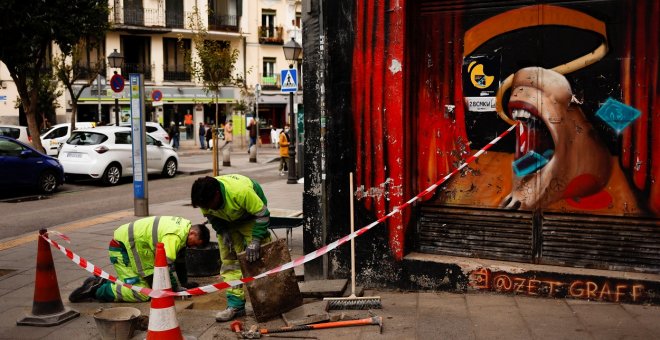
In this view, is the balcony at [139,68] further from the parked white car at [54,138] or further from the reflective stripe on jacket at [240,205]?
the reflective stripe on jacket at [240,205]

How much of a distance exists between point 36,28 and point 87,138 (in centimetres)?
478

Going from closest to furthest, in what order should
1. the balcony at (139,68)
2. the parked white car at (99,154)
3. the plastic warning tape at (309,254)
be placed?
the plastic warning tape at (309,254)
the parked white car at (99,154)
the balcony at (139,68)

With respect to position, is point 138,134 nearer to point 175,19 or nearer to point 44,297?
point 44,297

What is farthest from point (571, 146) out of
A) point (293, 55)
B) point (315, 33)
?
point (293, 55)

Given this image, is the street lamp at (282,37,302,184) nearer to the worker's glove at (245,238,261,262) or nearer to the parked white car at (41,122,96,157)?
the parked white car at (41,122,96,157)

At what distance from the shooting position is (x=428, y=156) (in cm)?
654

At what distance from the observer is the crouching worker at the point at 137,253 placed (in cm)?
621

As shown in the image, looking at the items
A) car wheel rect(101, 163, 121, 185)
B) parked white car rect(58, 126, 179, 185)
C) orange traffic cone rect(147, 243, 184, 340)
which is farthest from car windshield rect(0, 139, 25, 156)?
orange traffic cone rect(147, 243, 184, 340)

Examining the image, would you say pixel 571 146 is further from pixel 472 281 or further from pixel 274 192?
pixel 274 192

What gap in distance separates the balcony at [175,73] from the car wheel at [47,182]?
26.6m

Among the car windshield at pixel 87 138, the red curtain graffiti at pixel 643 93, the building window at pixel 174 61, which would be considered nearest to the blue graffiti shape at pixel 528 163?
the red curtain graffiti at pixel 643 93

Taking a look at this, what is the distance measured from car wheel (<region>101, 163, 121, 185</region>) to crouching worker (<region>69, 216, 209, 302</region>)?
469 inches

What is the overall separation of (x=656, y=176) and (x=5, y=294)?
649 centimetres

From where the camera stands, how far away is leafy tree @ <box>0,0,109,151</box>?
430 inches
